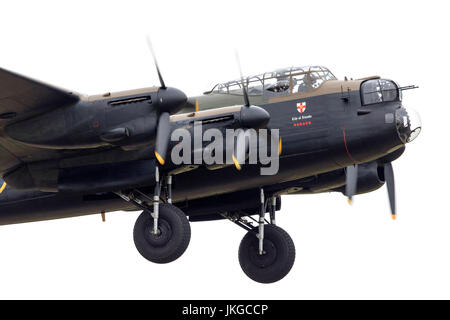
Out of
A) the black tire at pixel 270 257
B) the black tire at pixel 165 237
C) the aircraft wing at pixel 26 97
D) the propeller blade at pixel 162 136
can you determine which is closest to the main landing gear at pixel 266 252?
the black tire at pixel 270 257

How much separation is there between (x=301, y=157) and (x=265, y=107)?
129 cm

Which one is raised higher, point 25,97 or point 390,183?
point 25,97

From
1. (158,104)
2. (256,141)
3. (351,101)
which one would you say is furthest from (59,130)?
(351,101)

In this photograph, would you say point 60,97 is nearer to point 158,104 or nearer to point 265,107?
point 158,104

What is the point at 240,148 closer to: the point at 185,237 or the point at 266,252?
the point at 185,237

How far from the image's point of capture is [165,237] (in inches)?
858

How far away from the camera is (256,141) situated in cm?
2177

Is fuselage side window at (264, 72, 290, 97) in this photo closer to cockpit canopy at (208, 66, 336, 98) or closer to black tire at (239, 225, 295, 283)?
cockpit canopy at (208, 66, 336, 98)

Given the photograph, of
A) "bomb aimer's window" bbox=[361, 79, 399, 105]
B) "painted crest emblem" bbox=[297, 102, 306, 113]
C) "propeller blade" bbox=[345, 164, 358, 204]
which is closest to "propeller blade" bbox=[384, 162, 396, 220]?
"propeller blade" bbox=[345, 164, 358, 204]

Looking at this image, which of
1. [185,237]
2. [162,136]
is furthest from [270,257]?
[162,136]

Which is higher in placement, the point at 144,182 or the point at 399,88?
the point at 399,88

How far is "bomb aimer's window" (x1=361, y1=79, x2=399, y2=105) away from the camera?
2178 cm

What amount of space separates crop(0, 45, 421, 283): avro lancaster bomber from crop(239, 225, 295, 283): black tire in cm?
124

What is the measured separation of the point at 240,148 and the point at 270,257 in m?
4.11
